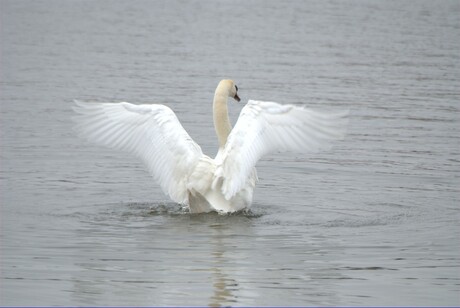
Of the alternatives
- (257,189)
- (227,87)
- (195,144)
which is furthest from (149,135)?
(257,189)

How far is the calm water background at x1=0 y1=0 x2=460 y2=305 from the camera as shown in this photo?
9242 millimetres

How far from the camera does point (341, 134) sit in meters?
10.5

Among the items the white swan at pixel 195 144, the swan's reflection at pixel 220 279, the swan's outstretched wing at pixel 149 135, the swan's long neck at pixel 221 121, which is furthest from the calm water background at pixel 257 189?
the swan's long neck at pixel 221 121

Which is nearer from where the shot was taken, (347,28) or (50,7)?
(347,28)

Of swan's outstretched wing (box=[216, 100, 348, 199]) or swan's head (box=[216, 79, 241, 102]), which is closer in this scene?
swan's outstretched wing (box=[216, 100, 348, 199])

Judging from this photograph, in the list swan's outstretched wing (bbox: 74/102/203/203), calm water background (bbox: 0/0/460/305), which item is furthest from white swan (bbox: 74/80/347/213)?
calm water background (bbox: 0/0/460/305)

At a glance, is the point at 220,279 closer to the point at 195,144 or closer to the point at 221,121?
the point at 195,144

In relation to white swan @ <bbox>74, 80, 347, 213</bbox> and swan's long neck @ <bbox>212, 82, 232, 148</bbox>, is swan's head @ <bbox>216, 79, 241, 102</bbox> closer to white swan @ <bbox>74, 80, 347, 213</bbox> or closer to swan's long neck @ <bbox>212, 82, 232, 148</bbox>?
swan's long neck @ <bbox>212, 82, 232, 148</bbox>

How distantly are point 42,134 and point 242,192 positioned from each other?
515cm

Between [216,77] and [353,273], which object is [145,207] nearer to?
[353,273]

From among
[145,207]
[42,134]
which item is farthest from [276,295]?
[42,134]

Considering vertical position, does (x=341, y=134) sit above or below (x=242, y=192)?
above

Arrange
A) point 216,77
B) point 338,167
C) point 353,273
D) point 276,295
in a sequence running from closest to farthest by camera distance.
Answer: point 276,295, point 353,273, point 338,167, point 216,77

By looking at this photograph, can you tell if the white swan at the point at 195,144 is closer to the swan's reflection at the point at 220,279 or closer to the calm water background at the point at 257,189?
the calm water background at the point at 257,189
